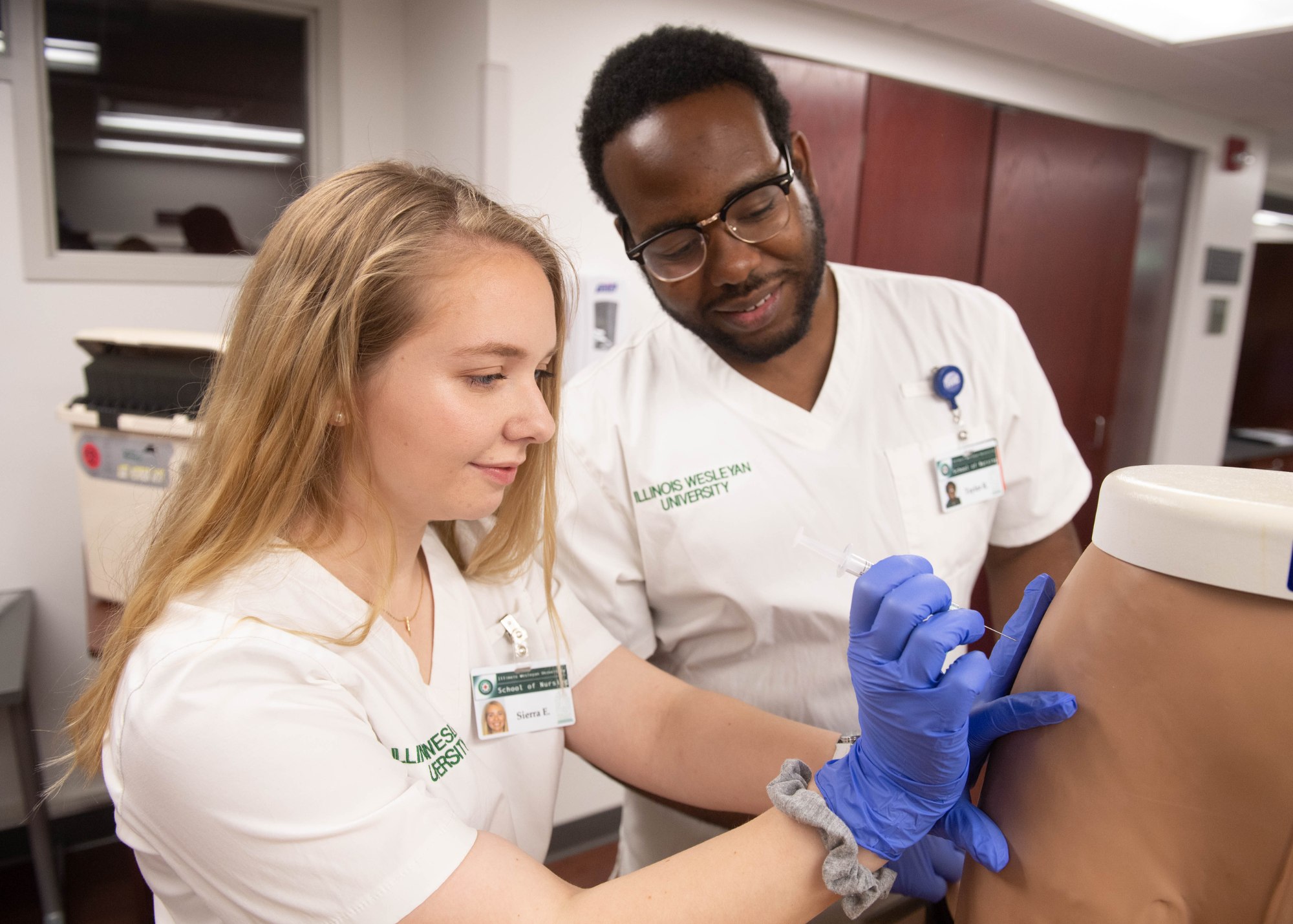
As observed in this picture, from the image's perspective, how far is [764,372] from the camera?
1.39 meters

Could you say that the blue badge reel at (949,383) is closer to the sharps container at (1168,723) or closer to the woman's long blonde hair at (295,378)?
the sharps container at (1168,723)

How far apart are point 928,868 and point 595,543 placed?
635 mm

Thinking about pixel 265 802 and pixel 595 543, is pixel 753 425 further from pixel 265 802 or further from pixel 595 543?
pixel 265 802

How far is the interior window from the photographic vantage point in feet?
8.18

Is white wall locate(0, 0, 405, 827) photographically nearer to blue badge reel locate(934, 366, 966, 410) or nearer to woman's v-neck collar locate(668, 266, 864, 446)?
woman's v-neck collar locate(668, 266, 864, 446)

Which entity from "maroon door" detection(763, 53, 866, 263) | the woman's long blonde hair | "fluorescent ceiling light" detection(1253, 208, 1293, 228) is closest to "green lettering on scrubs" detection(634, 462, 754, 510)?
the woman's long blonde hair

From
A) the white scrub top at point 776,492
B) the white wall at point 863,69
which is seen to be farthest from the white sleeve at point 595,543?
the white wall at point 863,69

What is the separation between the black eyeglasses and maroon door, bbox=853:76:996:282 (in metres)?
1.79

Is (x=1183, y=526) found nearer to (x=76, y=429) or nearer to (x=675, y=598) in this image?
(x=675, y=598)

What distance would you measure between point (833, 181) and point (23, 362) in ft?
8.26

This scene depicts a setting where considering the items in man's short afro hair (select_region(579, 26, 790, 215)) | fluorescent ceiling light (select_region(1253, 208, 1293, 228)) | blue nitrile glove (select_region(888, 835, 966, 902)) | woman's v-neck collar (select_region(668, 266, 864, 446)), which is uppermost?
fluorescent ceiling light (select_region(1253, 208, 1293, 228))

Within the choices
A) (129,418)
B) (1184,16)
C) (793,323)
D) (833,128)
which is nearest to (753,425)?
(793,323)

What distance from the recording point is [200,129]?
8.76 ft

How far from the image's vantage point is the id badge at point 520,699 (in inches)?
42.0
